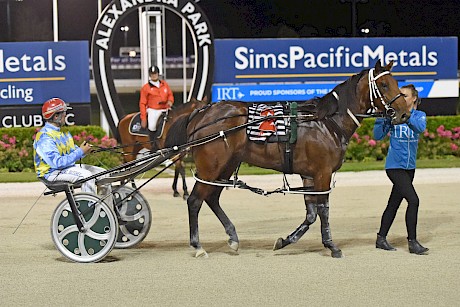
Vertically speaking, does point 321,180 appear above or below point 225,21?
below

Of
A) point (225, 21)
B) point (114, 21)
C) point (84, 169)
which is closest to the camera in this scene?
point (84, 169)

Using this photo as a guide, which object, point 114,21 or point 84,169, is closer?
point 84,169

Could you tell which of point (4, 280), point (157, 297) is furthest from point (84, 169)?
point (157, 297)

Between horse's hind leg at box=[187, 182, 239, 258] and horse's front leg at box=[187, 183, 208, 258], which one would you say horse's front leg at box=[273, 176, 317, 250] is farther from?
horse's front leg at box=[187, 183, 208, 258]

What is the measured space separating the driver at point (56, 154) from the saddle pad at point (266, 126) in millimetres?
1419

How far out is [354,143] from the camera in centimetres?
1634

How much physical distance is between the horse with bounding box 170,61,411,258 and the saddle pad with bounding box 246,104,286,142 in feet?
0.22

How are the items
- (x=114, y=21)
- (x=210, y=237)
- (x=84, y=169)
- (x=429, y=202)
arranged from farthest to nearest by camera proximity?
(x=114, y=21) < (x=429, y=202) < (x=210, y=237) < (x=84, y=169)

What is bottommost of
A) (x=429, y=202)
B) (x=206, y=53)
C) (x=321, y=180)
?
(x=429, y=202)

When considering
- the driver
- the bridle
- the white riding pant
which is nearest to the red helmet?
the driver

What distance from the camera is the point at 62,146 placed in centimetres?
734

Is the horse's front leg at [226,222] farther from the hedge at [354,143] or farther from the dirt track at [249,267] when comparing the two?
Result: the hedge at [354,143]

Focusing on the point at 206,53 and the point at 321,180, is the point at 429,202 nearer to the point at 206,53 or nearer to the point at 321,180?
the point at 321,180

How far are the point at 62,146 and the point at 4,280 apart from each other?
138 cm
